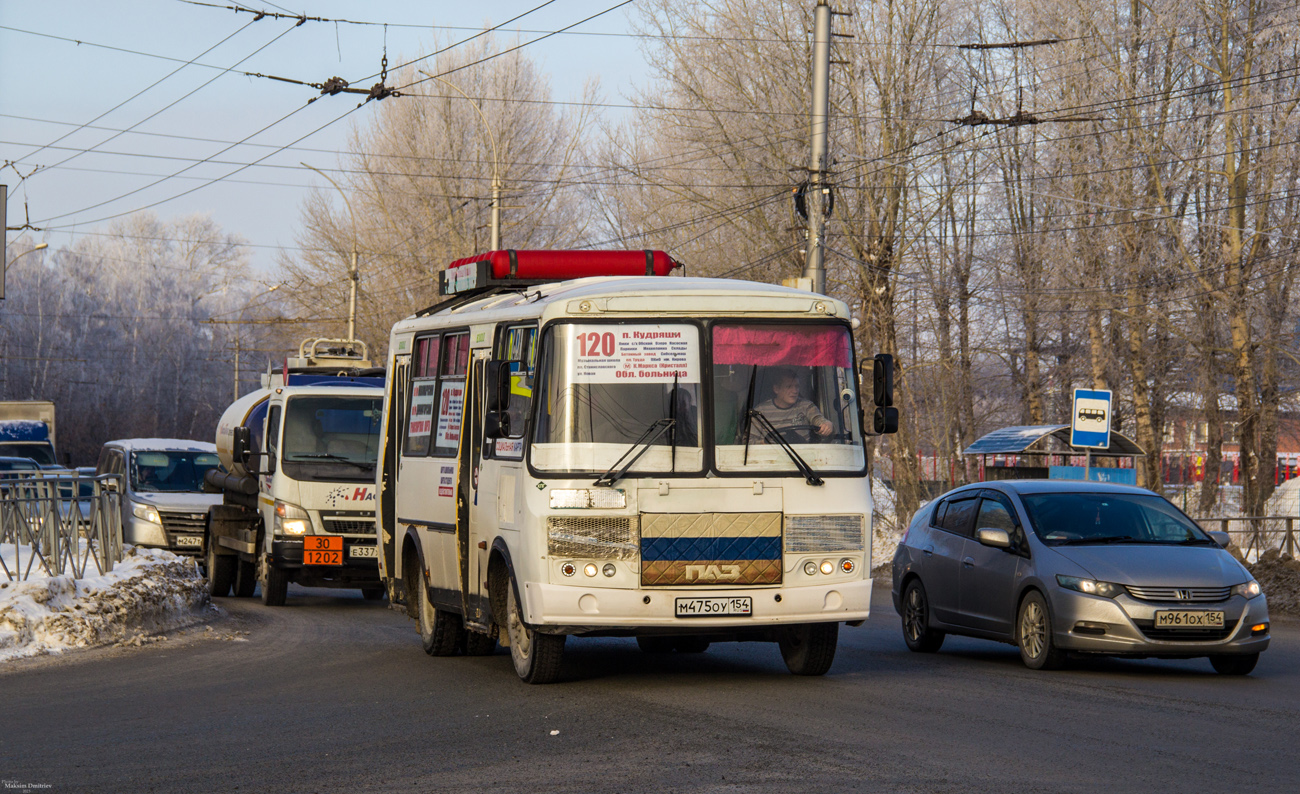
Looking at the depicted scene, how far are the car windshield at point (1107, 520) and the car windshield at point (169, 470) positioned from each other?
50.1ft

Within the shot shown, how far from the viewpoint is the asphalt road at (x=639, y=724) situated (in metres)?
7.08

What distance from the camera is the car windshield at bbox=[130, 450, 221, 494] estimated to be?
24312 mm

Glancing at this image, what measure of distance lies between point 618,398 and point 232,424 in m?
14.5

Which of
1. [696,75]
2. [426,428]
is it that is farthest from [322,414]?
[696,75]

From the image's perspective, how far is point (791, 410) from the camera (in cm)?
→ 1027

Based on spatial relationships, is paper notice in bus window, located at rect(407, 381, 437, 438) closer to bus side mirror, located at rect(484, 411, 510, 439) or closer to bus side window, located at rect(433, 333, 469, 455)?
bus side window, located at rect(433, 333, 469, 455)

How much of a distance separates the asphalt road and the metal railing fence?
1869 mm

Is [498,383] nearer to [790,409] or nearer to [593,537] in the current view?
[593,537]

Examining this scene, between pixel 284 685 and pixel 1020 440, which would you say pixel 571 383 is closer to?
pixel 284 685

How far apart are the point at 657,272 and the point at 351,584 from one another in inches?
299

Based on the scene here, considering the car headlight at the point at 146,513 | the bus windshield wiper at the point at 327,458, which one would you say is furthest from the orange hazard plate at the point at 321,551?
the car headlight at the point at 146,513

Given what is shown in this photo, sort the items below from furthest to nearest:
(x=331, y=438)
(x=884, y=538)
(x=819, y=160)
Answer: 1. (x=884, y=538)
2. (x=819, y=160)
3. (x=331, y=438)

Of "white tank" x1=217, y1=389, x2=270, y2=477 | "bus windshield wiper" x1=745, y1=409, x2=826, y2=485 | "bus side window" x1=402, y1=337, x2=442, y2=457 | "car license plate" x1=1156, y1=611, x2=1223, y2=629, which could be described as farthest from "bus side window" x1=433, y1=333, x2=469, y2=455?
"white tank" x1=217, y1=389, x2=270, y2=477

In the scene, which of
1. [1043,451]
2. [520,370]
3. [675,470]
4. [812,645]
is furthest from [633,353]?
[1043,451]
